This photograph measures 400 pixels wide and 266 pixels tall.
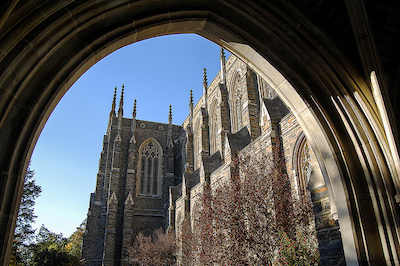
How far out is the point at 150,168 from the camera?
3009 centimetres

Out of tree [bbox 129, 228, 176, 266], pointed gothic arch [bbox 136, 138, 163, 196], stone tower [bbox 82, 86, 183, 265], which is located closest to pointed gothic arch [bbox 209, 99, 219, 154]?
tree [bbox 129, 228, 176, 266]

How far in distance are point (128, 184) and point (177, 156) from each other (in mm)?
5720

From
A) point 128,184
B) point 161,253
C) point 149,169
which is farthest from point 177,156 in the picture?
point 161,253

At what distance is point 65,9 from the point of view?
2.95 m

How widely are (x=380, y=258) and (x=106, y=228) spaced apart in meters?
24.7

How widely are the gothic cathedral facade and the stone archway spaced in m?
5.91

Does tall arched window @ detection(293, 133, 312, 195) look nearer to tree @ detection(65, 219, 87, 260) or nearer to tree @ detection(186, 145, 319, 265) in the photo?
tree @ detection(186, 145, 319, 265)

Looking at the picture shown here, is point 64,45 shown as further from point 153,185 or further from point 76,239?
point 76,239

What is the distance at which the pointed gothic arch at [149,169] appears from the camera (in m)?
29.0

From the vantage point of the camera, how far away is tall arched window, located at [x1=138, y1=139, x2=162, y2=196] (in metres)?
29.1

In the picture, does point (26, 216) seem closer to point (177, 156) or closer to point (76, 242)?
point (177, 156)

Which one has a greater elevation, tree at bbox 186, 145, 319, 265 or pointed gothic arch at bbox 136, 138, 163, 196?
pointed gothic arch at bbox 136, 138, 163, 196

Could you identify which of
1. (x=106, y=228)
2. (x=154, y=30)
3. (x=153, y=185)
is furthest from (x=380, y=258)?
(x=153, y=185)

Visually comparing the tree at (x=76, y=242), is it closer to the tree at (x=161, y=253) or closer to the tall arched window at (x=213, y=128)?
the tree at (x=161, y=253)
